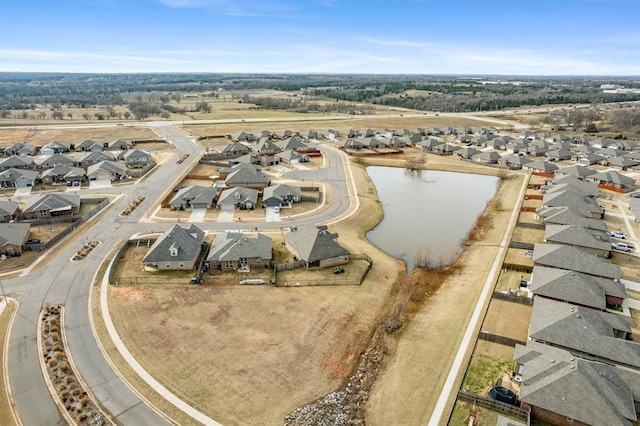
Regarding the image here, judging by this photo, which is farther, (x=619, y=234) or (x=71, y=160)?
(x=71, y=160)

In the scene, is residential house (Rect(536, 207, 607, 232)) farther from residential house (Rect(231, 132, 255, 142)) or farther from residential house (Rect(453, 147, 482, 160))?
residential house (Rect(231, 132, 255, 142))

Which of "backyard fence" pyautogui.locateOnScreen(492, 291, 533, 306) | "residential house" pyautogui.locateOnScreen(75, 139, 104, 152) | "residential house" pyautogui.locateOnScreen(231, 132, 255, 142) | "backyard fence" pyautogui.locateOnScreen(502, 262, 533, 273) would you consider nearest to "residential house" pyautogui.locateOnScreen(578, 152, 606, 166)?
"backyard fence" pyautogui.locateOnScreen(502, 262, 533, 273)

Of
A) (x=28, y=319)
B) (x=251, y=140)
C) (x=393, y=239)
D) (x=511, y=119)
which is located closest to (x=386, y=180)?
(x=393, y=239)

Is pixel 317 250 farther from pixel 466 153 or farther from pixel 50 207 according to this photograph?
pixel 466 153

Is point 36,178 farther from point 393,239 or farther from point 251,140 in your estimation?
point 393,239

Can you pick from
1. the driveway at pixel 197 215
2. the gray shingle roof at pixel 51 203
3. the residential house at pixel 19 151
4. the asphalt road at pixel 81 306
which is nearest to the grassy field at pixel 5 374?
the asphalt road at pixel 81 306

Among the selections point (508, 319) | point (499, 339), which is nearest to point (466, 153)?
point (508, 319)
